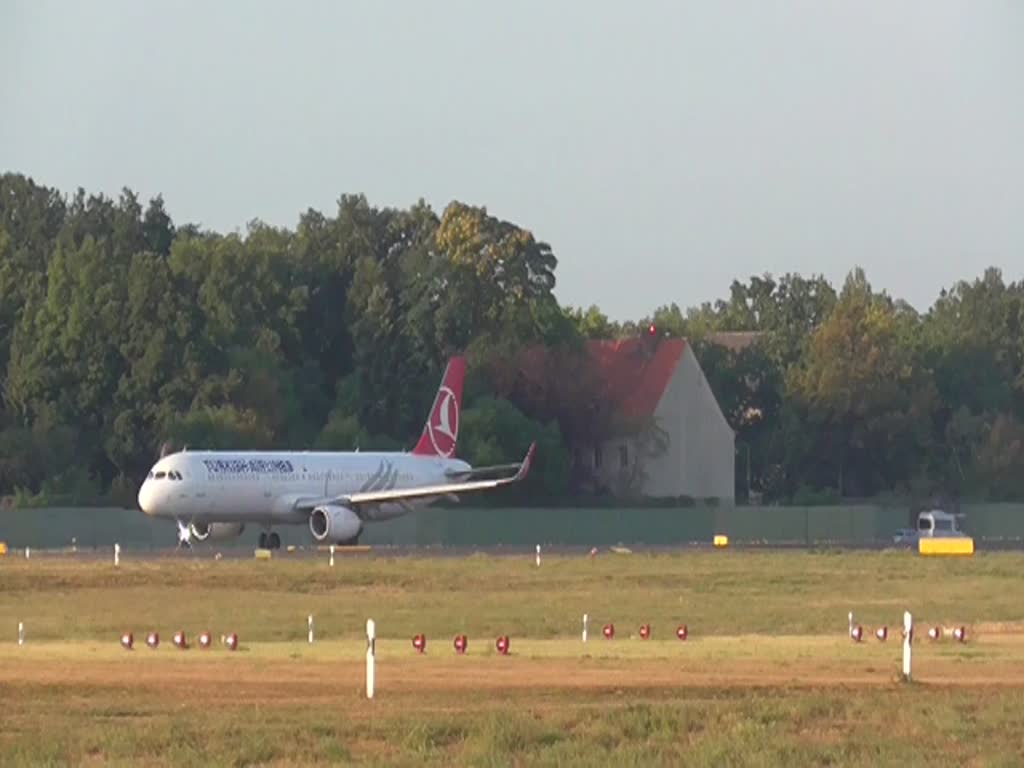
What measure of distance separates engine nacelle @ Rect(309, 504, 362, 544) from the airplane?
33mm

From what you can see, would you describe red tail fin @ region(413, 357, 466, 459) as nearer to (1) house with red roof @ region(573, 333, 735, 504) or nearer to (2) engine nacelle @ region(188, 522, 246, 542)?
(2) engine nacelle @ region(188, 522, 246, 542)

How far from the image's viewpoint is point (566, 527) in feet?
293

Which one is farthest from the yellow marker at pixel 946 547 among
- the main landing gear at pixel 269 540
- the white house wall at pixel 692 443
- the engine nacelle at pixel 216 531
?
the white house wall at pixel 692 443

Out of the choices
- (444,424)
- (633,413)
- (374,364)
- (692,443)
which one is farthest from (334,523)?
(692,443)

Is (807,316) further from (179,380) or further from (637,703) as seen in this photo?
(637,703)

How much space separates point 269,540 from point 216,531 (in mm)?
1864

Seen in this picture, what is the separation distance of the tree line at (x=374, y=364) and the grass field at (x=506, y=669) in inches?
1056

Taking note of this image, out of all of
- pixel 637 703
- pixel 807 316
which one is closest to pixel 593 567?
pixel 637 703

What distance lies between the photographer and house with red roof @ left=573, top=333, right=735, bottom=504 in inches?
4045

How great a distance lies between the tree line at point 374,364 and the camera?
89.9 metres

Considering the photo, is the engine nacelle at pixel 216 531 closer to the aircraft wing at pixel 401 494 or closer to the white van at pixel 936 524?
the aircraft wing at pixel 401 494

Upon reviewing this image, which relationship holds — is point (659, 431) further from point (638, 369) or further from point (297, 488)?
point (297, 488)

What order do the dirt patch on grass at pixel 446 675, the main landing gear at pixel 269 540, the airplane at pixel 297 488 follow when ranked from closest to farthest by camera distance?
the dirt patch on grass at pixel 446 675, the airplane at pixel 297 488, the main landing gear at pixel 269 540

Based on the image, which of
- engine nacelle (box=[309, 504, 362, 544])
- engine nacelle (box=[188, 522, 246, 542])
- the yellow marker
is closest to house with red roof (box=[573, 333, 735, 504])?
the yellow marker
